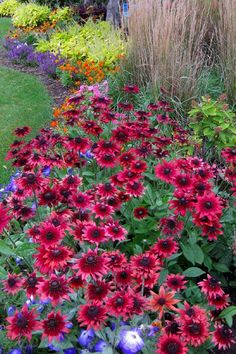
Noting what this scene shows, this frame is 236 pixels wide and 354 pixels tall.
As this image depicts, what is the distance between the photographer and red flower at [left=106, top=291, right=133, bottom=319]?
156cm

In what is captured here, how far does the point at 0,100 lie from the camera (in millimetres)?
5945

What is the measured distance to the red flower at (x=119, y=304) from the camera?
156 cm

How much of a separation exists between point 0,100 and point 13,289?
4554 millimetres

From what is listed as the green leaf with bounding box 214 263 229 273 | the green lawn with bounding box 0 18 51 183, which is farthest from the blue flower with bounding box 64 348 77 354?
the green lawn with bounding box 0 18 51 183

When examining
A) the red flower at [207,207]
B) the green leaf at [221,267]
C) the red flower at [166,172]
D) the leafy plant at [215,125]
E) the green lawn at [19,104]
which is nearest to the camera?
the red flower at [207,207]

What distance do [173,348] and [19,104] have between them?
15.6 feet

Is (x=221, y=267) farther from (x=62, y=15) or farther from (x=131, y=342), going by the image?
(x=62, y=15)

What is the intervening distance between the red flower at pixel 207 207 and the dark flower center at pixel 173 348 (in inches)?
21.3

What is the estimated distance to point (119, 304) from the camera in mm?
1570

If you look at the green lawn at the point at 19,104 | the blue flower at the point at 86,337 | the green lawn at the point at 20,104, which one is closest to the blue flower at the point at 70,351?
the blue flower at the point at 86,337

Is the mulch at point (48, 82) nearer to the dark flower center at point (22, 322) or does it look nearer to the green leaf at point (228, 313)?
the green leaf at point (228, 313)

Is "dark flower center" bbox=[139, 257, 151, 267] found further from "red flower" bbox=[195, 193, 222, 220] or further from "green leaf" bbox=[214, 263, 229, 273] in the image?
"green leaf" bbox=[214, 263, 229, 273]

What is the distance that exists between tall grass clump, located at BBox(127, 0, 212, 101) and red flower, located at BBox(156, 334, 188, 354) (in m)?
3.06

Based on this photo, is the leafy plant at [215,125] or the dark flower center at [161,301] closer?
the dark flower center at [161,301]
